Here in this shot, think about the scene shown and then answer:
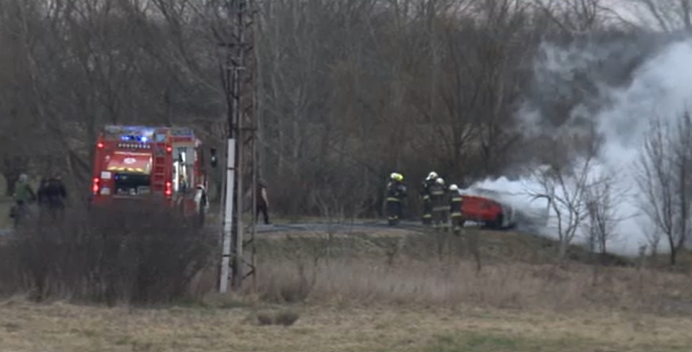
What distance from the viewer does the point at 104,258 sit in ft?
67.6

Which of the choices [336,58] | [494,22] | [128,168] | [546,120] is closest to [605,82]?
[546,120]

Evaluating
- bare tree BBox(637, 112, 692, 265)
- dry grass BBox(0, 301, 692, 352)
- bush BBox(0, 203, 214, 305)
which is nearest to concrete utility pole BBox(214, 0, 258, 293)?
bush BBox(0, 203, 214, 305)

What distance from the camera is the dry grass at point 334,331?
50.1 ft

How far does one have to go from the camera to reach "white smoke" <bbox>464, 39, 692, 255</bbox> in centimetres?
4244

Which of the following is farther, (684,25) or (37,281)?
(684,25)

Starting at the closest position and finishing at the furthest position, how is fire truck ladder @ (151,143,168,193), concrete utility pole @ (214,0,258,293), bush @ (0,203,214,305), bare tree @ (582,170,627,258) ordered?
bush @ (0,203,214,305)
concrete utility pole @ (214,0,258,293)
fire truck ladder @ (151,143,168,193)
bare tree @ (582,170,627,258)

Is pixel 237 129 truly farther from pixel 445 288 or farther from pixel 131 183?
pixel 131 183

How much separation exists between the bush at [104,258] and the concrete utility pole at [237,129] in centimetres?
127

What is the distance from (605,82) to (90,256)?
107ft

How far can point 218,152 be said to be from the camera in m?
50.7

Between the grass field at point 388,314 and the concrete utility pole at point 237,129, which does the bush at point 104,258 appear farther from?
the concrete utility pole at point 237,129

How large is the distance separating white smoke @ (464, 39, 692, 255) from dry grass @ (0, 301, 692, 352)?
2167cm

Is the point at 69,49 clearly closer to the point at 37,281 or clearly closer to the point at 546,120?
the point at 546,120

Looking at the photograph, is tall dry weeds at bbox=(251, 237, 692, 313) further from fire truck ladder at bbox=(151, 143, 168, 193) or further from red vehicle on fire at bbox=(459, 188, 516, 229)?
red vehicle on fire at bbox=(459, 188, 516, 229)
